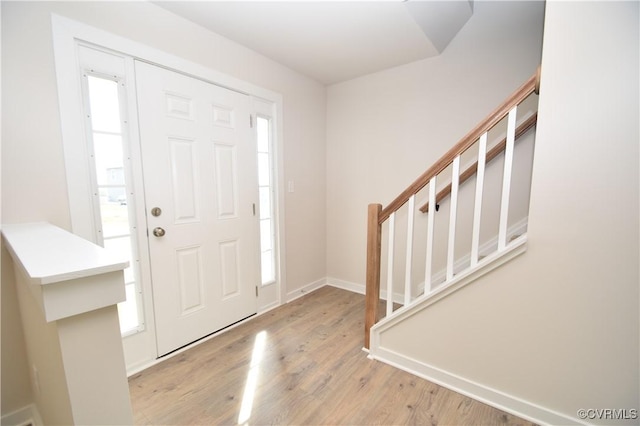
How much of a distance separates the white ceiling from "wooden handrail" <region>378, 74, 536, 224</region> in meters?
0.95

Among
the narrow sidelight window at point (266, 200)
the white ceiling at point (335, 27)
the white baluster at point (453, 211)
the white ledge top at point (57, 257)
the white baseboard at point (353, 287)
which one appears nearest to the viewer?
the white ledge top at point (57, 257)

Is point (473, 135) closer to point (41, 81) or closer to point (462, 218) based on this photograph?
point (462, 218)

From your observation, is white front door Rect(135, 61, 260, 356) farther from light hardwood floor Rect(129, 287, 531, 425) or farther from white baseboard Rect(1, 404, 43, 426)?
white baseboard Rect(1, 404, 43, 426)

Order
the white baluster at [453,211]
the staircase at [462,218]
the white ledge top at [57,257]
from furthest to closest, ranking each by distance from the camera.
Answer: the white baluster at [453,211] < the staircase at [462,218] < the white ledge top at [57,257]

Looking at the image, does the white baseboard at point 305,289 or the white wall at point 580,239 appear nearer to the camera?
the white wall at point 580,239

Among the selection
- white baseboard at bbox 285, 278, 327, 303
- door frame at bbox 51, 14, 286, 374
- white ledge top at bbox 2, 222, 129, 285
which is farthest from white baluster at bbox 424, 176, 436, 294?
door frame at bbox 51, 14, 286, 374

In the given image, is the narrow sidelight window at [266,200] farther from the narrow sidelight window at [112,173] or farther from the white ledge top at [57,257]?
the white ledge top at [57,257]

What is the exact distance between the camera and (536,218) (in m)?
1.29

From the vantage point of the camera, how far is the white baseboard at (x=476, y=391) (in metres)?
1.34

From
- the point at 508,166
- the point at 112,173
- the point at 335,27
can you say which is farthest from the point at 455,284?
the point at 112,173

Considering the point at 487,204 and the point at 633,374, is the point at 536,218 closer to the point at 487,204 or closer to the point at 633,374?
the point at 633,374

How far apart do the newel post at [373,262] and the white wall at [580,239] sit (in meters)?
0.65

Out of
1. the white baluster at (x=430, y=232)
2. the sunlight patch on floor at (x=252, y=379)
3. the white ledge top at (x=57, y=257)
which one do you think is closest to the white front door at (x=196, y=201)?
the sunlight patch on floor at (x=252, y=379)

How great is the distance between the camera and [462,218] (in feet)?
7.73
